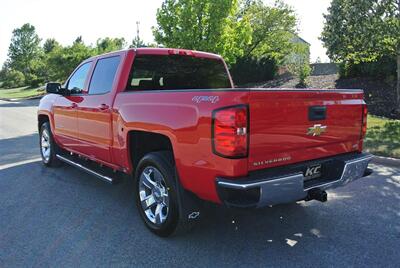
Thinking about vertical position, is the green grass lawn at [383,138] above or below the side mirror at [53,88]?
below

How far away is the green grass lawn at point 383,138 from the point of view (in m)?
7.29

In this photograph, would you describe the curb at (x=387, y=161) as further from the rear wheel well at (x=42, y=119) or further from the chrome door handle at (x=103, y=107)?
the rear wheel well at (x=42, y=119)

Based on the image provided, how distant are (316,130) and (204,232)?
1515 mm

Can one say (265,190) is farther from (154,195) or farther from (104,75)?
(104,75)

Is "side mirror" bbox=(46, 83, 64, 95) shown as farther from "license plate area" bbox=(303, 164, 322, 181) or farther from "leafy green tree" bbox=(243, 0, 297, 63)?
"leafy green tree" bbox=(243, 0, 297, 63)

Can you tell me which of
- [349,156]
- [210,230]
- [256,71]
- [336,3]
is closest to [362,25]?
[336,3]

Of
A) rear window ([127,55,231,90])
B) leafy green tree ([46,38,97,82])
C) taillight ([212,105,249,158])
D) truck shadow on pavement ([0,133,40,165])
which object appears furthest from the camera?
leafy green tree ([46,38,97,82])

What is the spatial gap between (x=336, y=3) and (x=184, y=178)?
10163mm

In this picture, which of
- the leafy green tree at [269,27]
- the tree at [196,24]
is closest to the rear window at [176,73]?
the tree at [196,24]

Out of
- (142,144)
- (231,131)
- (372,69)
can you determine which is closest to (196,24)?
(372,69)

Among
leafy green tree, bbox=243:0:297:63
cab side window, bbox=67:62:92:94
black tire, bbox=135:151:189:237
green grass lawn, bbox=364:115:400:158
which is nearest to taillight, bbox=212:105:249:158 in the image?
black tire, bbox=135:151:189:237

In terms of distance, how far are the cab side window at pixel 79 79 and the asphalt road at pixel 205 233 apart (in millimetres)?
1451

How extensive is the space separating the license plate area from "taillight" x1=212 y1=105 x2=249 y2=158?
2.59 ft

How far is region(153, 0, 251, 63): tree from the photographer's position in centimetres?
1784
